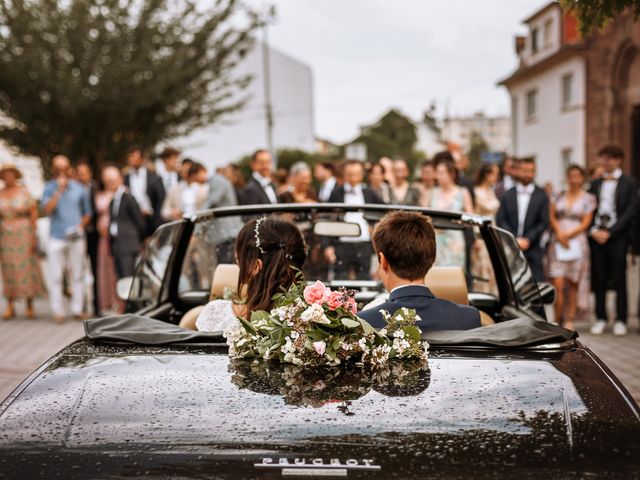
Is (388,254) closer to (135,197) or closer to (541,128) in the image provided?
(135,197)

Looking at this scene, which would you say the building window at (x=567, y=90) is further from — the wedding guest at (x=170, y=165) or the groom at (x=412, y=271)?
the groom at (x=412, y=271)

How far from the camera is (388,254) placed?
3312 mm

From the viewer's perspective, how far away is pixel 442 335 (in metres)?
2.95

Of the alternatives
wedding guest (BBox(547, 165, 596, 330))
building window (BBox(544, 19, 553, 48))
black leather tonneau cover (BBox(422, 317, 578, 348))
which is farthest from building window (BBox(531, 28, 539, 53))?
black leather tonneau cover (BBox(422, 317, 578, 348))

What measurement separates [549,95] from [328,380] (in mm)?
34079

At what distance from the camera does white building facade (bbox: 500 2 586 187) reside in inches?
1238

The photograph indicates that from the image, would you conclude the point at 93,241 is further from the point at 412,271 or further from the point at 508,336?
the point at 508,336

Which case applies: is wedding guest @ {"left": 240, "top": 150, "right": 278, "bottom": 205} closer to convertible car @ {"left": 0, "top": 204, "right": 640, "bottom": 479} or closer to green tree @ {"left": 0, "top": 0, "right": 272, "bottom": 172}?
convertible car @ {"left": 0, "top": 204, "right": 640, "bottom": 479}

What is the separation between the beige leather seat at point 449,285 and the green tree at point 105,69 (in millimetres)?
18792

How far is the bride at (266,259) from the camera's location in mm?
3332

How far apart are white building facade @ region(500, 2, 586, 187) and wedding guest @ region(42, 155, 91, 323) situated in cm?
2202

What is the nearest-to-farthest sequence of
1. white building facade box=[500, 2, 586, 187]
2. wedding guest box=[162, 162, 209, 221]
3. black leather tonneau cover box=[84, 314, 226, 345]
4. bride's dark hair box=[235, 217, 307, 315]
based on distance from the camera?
black leather tonneau cover box=[84, 314, 226, 345], bride's dark hair box=[235, 217, 307, 315], wedding guest box=[162, 162, 209, 221], white building facade box=[500, 2, 586, 187]

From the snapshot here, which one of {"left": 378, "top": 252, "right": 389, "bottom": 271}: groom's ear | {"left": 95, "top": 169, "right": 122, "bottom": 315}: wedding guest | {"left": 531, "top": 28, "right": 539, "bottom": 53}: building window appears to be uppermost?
{"left": 531, "top": 28, "right": 539, "bottom": 53}: building window

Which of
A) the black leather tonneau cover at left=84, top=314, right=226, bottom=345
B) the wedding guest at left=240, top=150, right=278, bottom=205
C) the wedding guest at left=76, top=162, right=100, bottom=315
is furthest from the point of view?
the wedding guest at left=76, top=162, right=100, bottom=315
